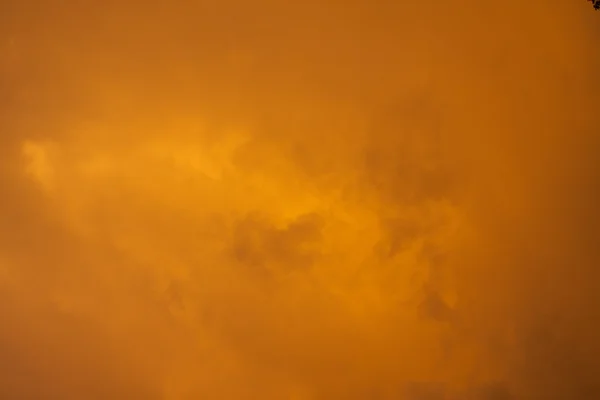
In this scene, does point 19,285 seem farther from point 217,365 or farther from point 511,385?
point 511,385

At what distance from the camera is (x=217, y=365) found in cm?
325

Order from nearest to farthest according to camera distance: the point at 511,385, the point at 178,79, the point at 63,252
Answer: the point at 178,79, the point at 63,252, the point at 511,385

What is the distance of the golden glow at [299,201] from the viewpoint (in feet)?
9.53

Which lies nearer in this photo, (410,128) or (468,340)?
(410,128)

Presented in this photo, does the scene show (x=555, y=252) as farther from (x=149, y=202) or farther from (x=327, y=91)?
(x=149, y=202)

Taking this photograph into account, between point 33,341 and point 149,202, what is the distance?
3.09 ft

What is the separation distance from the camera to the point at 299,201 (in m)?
3.03

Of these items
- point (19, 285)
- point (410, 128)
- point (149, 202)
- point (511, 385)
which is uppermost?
point (410, 128)

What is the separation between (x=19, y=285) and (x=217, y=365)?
41.7 inches

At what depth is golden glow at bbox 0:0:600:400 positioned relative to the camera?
290 cm

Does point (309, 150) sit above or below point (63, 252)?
above

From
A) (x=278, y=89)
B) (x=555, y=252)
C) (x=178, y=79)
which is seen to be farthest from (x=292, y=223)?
(x=555, y=252)

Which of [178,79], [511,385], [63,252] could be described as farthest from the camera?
[511,385]

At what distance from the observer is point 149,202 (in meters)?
3.04
